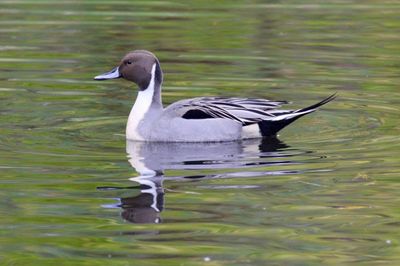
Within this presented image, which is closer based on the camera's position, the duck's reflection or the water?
the water

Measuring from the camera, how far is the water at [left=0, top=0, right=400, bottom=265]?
8070mm

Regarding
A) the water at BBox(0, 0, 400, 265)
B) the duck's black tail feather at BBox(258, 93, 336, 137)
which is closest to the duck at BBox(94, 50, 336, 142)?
the duck's black tail feather at BBox(258, 93, 336, 137)

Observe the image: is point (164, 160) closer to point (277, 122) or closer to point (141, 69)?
point (277, 122)

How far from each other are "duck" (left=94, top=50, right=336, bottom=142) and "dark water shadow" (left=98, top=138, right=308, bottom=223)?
0.09 m

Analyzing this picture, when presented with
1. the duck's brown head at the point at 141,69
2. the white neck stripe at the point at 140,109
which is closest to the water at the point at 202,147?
the white neck stripe at the point at 140,109

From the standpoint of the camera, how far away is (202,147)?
1141 centimetres

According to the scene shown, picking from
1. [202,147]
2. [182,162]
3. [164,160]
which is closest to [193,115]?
[202,147]

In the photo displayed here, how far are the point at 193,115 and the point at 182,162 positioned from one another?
116 centimetres

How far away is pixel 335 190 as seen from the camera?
9.40 metres

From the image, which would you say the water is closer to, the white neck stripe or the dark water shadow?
the dark water shadow

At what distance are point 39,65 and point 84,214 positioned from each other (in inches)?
255

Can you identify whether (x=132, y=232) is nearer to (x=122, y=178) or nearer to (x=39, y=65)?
(x=122, y=178)

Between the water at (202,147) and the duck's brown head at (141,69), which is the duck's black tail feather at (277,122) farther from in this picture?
the duck's brown head at (141,69)

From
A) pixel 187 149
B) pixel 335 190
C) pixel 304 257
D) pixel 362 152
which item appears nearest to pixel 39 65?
pixel 187 149
